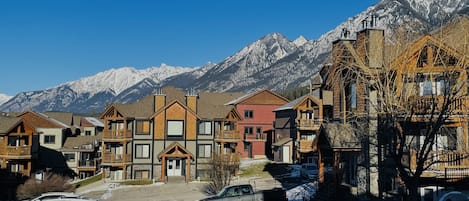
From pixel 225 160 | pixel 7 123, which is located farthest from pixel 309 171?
pixel 7 123

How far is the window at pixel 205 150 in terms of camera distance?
56.1 metres

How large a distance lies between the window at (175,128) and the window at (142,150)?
293 centimetres

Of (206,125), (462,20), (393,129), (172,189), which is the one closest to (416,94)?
(393,129)

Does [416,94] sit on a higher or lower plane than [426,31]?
lower

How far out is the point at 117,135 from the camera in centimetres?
5428

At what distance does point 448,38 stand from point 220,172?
23.4 m

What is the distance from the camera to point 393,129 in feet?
65.8

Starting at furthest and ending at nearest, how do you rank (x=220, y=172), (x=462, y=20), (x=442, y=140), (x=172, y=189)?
(x=172, y=189)
(x=220, y=172)
(x=442, y=140)
(x=462, y=20)

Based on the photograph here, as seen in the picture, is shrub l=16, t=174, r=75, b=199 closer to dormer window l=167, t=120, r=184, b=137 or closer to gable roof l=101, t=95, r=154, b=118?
gable roof l=101, t=95, r=154, b=118

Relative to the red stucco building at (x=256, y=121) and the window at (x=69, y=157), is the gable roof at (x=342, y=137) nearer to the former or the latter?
the red stucco building at (x=256, y=121)

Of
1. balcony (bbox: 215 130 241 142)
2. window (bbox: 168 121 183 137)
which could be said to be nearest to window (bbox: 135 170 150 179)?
window (bbox: 168 121 183 137)

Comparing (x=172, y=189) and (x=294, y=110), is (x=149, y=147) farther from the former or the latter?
(x=294, y=110)

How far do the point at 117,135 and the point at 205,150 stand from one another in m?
9.41

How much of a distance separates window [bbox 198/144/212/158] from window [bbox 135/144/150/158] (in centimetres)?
551
